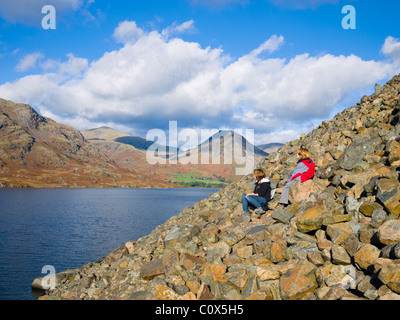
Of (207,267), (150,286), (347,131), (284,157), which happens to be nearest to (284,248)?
(207,267)

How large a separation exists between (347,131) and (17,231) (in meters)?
63.4

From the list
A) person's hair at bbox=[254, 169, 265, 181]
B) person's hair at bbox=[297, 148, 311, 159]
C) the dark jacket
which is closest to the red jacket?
person's hair at bbox=[297, 148, 311, 159]

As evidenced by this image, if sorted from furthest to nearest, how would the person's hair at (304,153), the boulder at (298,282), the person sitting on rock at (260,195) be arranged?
the person sitting on rock at (260,195)
the person's hair at (304,153)
the boulder at (298,282)

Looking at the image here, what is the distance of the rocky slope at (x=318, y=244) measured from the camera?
25.6ft

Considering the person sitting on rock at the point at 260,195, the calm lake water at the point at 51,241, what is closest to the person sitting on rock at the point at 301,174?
the person sitting on rock at the point at 260,195

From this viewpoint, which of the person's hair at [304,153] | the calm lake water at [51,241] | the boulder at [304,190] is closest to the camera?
the boulder at [304,190]

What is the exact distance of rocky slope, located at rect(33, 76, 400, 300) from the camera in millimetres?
7793

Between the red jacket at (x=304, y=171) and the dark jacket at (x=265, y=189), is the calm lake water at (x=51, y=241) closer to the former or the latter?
the dark jacket at (x=265, y=189)

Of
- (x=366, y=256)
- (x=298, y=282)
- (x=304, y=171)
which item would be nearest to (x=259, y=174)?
(x=304, y=171)

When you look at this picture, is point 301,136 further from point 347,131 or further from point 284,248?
point 284,248

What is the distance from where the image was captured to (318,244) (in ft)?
31.0

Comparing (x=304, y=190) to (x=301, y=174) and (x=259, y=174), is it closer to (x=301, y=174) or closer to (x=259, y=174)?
(x=301, y=174)

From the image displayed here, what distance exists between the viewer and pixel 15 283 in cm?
2894
